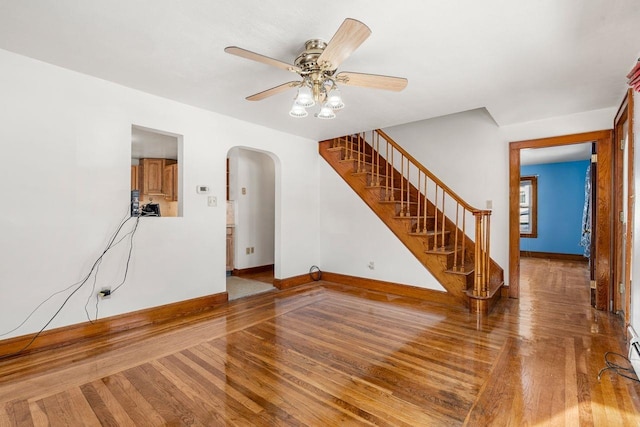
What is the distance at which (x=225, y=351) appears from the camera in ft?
8.02

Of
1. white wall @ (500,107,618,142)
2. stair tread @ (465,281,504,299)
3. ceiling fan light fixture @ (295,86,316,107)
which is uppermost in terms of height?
white wall @ (500,107,618,142)

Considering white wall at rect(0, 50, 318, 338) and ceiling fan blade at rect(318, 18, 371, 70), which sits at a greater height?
ceiling fan blade at rect(318, 18, 371, 70)

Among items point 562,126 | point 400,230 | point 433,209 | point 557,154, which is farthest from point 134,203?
point 557,154

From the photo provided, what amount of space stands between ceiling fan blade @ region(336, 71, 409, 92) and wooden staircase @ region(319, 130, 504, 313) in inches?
75.7

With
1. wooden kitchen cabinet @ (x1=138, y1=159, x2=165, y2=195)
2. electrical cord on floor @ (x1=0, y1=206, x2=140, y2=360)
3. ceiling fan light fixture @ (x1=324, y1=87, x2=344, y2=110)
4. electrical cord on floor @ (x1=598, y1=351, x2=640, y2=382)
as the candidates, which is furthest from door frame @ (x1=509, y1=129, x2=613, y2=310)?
wooden kitchen cabinet @ (x1=138, y1=159, x2=165, y2=195)

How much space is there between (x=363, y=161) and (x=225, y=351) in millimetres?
3549

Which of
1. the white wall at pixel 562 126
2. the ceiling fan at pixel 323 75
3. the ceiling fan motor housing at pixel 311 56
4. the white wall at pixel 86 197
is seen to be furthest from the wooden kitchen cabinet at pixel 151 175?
the white wall at pixel 562 126

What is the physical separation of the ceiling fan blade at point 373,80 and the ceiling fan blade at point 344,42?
131mm

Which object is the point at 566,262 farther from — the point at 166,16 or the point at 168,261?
the point at 166,16

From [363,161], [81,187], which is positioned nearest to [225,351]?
[81,187]

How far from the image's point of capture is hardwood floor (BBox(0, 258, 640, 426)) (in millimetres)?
1687

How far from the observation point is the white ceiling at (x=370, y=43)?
5.85 feet

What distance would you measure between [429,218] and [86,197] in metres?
4.20

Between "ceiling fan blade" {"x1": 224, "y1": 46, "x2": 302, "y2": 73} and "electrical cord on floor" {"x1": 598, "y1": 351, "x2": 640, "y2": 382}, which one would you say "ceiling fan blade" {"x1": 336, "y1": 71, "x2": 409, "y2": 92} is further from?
"electrical cord on floor" {"x1": 598, "y1": 351, "x2": 640, "y2": 382}
